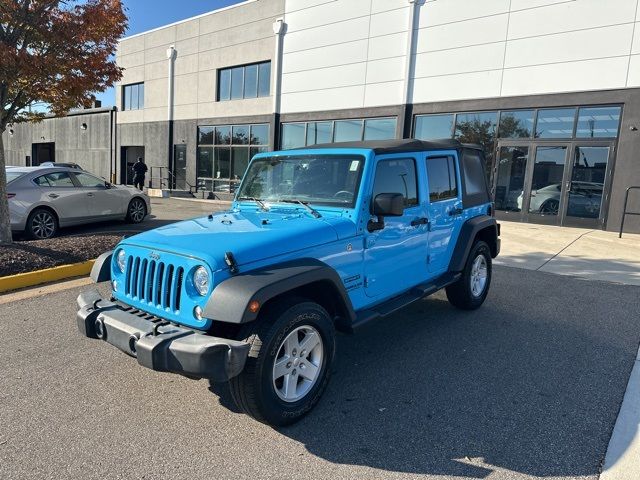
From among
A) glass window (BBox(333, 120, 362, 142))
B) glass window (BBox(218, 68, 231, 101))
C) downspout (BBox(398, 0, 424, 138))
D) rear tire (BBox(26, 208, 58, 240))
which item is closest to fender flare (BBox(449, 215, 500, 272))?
rear tire (BBox(26, 208, 58, 240))

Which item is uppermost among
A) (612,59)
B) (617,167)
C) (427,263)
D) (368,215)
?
(612,59)

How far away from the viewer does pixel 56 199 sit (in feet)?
29.7

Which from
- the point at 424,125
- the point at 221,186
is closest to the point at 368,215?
the point at 424,125

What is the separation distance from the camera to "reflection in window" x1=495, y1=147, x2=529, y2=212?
44.6ft

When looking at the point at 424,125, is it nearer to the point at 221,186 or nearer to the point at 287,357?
the point at 221,186

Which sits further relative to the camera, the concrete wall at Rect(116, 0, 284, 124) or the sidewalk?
the concrete wall at Rect(116, 0, 284, 124)

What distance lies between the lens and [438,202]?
15.1 feet

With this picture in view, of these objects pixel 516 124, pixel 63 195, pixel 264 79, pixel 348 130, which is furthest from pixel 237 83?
pixel 63 195

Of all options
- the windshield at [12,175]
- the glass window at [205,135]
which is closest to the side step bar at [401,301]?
the windshield at [12,175]

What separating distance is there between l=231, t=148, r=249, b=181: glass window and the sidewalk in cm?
1214

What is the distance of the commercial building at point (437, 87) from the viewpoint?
1212cm

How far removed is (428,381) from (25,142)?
40983 millimetres

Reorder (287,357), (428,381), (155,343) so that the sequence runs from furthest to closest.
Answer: (428,381), (287,357), (155,343)

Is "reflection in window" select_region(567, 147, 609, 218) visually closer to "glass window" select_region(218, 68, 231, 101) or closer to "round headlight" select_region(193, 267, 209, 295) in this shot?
"round headlight" select_region(193, 267, 209, 295)
